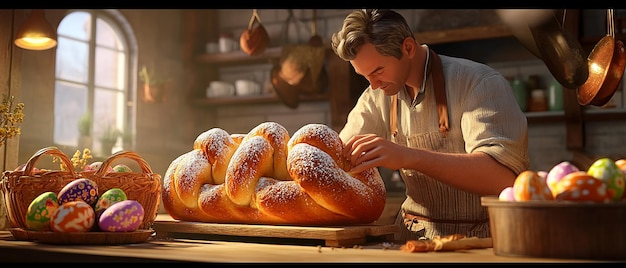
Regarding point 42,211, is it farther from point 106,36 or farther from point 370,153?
point 106,36

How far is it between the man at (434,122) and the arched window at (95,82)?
112 inches

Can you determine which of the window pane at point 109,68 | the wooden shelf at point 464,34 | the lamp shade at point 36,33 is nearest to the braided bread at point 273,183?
the lamp shade at point 36,33

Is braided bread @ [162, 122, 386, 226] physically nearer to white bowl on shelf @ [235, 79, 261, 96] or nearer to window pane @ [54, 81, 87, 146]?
window pane @ [54, 81, 87, 146]

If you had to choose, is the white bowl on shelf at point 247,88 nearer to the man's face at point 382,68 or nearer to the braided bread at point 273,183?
the man's face at point 382,68

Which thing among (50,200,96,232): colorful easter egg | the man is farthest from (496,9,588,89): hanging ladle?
(50,200,96,232): colorful easter egg

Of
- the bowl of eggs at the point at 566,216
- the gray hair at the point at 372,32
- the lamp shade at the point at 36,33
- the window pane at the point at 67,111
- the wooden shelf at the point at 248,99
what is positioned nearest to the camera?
the bowl of eggs at the point at 566,216

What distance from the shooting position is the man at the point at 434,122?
5.98 feet

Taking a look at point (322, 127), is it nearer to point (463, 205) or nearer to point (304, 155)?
point (304, 155)

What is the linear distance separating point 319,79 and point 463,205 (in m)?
2.79

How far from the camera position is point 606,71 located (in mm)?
2115

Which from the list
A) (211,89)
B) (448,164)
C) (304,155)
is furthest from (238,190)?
(211,89)

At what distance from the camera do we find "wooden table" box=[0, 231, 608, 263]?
1.18m

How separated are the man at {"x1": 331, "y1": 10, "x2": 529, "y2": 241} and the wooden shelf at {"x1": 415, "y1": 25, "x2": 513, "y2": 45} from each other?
7.03 ft

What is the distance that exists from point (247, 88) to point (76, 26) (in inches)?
51.5
